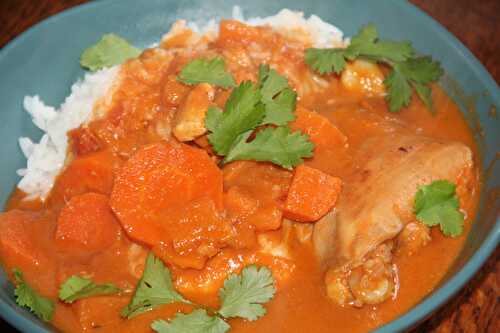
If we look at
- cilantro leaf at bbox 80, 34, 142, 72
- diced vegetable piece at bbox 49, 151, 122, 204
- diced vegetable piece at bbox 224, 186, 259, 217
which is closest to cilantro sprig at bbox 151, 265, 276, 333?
diced vegetable piece at bbox 224, 186, 259, 217

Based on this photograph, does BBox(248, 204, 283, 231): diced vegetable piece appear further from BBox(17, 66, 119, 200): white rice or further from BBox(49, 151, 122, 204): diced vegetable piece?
BBox(17, 66, 119, 200): white rice

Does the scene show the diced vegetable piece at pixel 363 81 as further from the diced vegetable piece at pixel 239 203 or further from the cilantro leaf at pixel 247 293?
the cilantro leaf at pixel 247 293

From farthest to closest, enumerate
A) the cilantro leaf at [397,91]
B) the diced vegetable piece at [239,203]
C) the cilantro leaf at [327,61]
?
the cilantro leaf at [327,61] → the cilantro leaf at [397,91] → the diced vegetable piece at [239,203]

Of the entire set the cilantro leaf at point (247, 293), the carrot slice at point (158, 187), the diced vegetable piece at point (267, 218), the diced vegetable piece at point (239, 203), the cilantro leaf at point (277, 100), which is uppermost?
the cilantro leaf at point (277, 100)

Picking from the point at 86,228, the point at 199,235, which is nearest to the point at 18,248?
the point at 86,228

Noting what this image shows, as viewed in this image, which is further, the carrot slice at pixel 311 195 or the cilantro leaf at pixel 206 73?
the cilantro leaf at pixel 206 73

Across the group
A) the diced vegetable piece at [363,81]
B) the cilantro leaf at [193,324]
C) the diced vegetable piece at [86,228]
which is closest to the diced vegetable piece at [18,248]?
the diced vegetable piece at [86,228]

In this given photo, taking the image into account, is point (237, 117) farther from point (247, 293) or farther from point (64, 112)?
point (64, 112)
